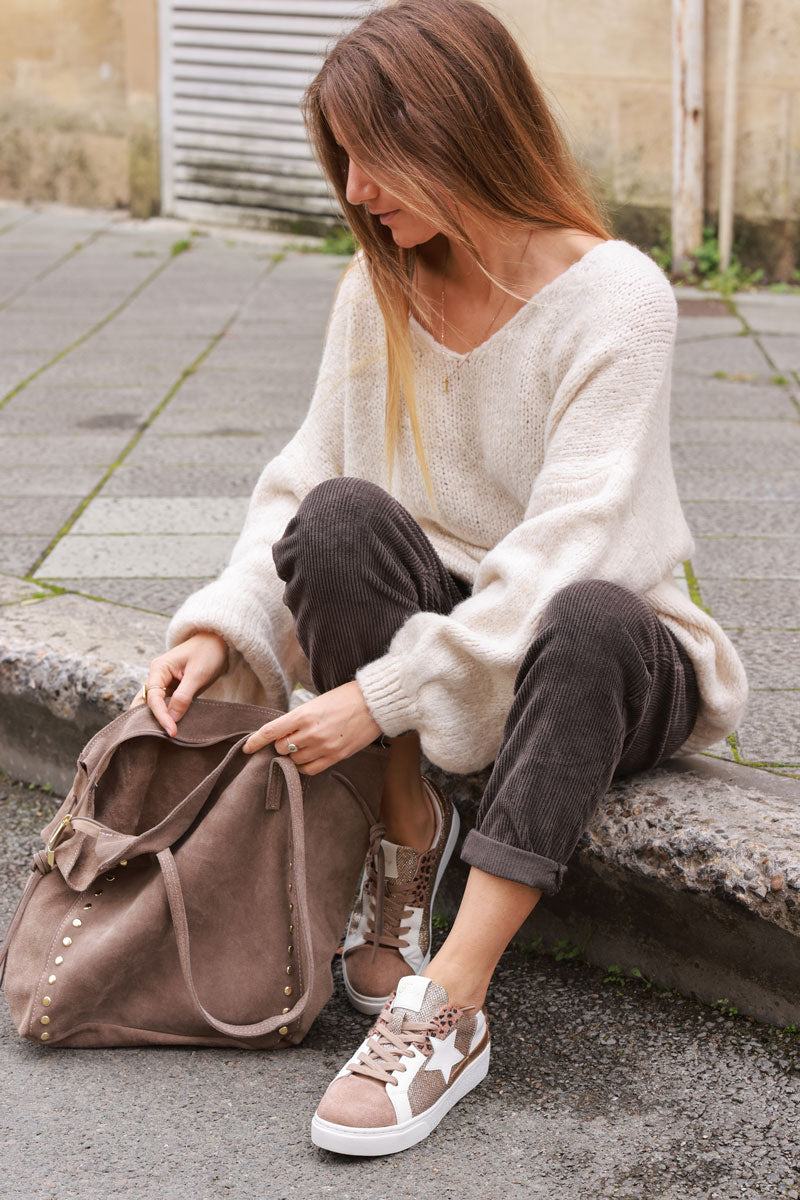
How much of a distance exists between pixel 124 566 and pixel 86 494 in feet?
2.12

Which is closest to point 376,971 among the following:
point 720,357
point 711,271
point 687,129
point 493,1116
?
point 493,1116

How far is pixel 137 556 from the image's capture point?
3.36m

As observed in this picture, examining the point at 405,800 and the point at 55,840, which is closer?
the point at 55,840

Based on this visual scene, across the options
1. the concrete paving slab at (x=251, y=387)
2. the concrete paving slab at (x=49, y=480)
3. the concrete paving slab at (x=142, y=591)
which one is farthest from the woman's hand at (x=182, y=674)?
the concrete paving slab at (x=251, y=387)

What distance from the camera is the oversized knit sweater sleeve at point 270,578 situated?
2.10 meters

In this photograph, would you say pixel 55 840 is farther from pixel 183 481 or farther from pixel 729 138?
pixel 729 138

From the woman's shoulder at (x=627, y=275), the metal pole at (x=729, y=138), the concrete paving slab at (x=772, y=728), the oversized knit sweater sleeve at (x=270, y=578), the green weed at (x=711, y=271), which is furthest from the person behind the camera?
the green weed at (x=711, y=271)

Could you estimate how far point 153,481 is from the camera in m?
3.99

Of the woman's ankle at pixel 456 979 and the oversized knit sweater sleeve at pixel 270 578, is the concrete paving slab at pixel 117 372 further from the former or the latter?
the woman's ankle at pixel 456 979

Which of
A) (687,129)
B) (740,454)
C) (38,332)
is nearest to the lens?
(740,454)

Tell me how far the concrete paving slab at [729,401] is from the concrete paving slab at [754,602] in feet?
5.10

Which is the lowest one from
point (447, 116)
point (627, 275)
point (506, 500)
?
point (506, 500)

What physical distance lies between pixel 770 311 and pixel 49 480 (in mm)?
3605

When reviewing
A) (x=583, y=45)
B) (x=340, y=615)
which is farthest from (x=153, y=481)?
(x=583, y=45)
